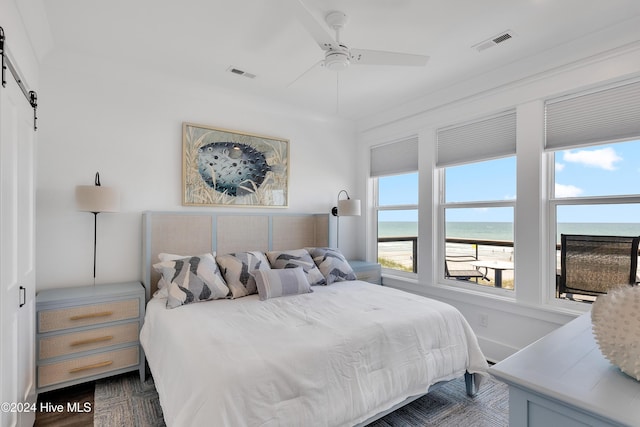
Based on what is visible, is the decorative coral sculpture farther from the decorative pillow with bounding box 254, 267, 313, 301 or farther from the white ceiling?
the decorative pillow with bounding box 254, 267, 313, 301

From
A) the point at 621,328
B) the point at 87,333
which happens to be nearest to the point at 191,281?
the point at 87,333

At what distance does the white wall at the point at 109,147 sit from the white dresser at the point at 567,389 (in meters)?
3.12

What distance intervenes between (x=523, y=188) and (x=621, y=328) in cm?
231

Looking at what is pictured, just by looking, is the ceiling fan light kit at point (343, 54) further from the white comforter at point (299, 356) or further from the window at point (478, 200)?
the white comforter at point (299, 356)

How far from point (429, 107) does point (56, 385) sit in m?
4.25

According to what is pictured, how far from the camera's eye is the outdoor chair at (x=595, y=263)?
2.42m

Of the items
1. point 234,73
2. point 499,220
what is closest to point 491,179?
point 499,220

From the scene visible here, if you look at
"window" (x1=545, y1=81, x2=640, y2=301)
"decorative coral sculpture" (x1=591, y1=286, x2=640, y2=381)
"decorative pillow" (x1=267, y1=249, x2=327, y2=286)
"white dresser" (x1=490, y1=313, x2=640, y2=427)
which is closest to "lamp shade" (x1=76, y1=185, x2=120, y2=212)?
"decorative pillow" (x1=267, y1=249, x2=327, y2=286)

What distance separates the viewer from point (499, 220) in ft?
10.5

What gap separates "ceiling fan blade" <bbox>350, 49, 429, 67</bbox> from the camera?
213 centimetres

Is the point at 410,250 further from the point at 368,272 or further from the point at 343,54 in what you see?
the point at 343,54

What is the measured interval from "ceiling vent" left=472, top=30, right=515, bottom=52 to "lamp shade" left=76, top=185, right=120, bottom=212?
3276 mm

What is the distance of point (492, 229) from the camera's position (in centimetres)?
327

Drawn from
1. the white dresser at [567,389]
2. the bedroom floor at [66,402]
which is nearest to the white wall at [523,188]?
the white dresser at [567,389]
